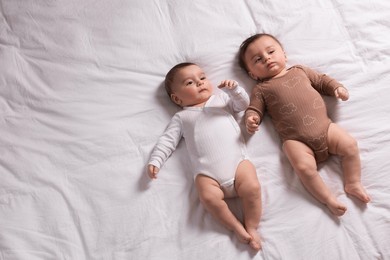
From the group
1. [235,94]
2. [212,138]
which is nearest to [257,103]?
[235,94]

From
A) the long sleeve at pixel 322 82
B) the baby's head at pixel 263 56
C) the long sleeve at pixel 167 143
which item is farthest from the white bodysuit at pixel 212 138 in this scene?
the long sleeve at pixel 322 82

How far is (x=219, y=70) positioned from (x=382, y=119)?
53cm

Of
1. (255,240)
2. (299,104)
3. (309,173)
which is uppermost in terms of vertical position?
(299,104)

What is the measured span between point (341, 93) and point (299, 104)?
13 cm

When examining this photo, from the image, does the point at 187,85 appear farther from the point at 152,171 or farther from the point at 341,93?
the point at 341,93

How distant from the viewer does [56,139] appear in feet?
4.37

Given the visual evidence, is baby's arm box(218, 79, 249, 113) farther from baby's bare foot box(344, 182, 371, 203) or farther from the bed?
baby's bare foot box(344, 182, 371, 203)

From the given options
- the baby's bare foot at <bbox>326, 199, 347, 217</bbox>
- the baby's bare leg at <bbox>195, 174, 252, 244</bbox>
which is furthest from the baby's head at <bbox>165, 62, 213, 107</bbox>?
the baby's bare foot at <bbox>326, 199, 347, 217</bbox>

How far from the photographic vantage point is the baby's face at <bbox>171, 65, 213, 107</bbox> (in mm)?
1312

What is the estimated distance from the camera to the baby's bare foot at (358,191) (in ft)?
3.67

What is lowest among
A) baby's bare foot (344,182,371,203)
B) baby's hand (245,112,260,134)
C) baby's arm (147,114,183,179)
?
baby's bare foot (344,182,371,203)

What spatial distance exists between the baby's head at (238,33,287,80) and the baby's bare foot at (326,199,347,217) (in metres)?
0.45

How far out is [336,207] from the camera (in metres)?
1.11

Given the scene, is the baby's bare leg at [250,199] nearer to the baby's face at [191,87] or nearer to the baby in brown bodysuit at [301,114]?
the baby in brown bodysuit at [301,114]
